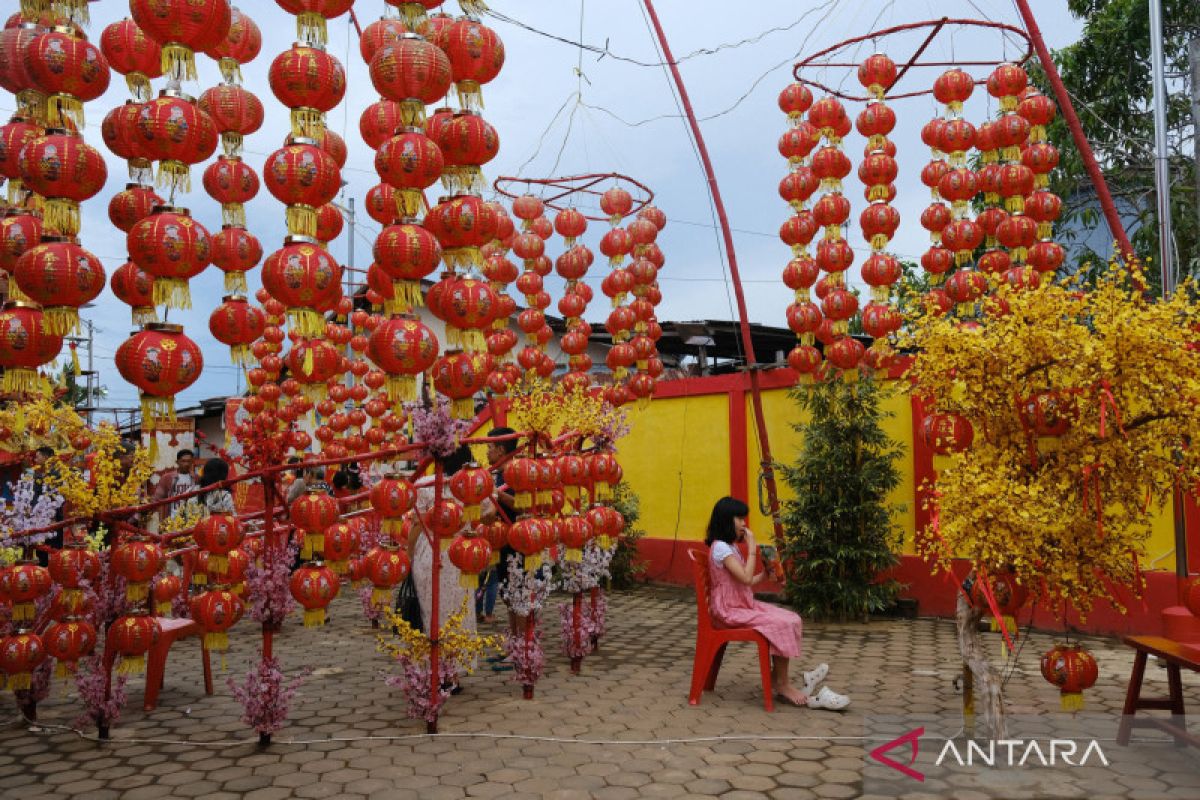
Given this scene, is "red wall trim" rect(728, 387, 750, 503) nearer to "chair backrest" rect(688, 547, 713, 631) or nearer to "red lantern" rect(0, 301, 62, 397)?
"chair backrest" rect(688, 547, 713, 631)

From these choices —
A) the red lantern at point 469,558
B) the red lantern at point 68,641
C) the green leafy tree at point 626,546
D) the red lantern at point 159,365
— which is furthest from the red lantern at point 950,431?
the green leafy tree at point 626,546

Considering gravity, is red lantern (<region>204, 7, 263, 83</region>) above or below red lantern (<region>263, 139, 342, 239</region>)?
above

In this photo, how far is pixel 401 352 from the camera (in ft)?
12.7

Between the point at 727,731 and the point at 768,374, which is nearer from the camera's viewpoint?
the point at 727,731

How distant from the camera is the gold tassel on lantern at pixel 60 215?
3473 millimetres

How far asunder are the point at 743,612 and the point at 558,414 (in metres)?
1.66

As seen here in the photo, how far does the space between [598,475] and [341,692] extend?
6.93 feet

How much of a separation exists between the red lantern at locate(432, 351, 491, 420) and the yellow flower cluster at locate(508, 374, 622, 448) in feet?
3.14

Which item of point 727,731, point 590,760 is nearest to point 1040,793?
point 727,731

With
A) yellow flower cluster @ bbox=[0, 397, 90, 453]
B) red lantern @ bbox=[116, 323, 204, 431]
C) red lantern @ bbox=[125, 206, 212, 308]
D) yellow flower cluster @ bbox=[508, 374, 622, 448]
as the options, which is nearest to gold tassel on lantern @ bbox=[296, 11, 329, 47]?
red lantern @ bbox=[125, 206, 212, 308]

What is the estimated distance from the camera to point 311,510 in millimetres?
4137

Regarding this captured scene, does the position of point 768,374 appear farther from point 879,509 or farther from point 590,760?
point 590,760

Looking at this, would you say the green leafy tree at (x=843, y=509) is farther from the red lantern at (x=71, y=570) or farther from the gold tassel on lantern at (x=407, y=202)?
the red lantern at (x=71, y=570)

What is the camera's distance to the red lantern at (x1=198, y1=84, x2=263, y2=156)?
4.21 metres
